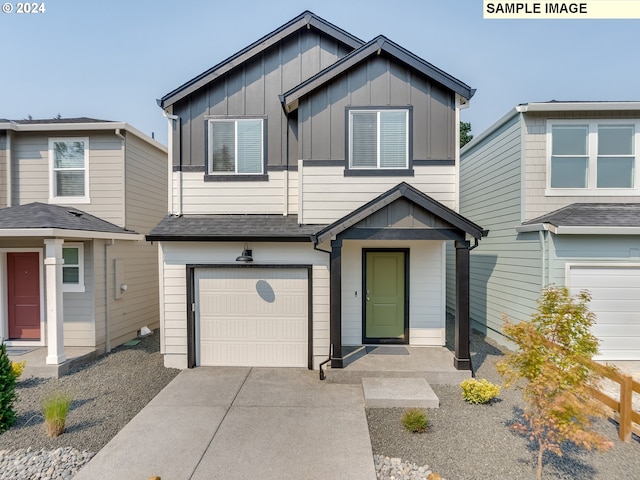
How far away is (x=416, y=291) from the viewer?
7.20 m

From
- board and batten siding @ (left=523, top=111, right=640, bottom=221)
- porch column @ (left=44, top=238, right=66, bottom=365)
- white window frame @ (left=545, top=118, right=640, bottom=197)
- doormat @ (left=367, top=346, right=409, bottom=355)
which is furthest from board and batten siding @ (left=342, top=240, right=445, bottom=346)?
porch column @ (left=44, top=238, right=66, bottom=365)

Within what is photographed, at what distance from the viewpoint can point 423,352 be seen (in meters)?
6.80

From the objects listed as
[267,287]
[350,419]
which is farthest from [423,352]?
[267,287]

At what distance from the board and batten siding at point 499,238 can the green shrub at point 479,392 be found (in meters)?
2.29

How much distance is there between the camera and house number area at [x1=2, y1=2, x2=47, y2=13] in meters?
7.77

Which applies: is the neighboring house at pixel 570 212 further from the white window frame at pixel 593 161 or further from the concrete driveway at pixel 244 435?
the concrete driveway at pixel 244 435

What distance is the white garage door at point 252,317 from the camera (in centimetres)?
675

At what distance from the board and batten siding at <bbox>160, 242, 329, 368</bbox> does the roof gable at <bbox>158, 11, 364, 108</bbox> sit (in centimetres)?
329

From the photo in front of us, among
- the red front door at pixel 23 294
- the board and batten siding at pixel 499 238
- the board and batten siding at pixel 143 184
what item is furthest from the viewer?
the board and batten siding at pixel 143 184

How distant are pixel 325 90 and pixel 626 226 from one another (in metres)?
6.69

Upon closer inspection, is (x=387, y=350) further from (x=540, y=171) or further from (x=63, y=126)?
(x=63, y=126)

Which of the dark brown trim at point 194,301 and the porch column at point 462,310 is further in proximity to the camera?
the dark brown trim at point 194,301

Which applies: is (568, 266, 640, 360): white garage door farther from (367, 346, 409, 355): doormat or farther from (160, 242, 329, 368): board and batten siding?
(160, 242, 329, 368): board and batten siding

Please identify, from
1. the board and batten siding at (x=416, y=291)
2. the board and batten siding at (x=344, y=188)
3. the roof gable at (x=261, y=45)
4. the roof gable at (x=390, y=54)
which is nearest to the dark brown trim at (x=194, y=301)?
the board and batten siding at (x=416, y=291)
